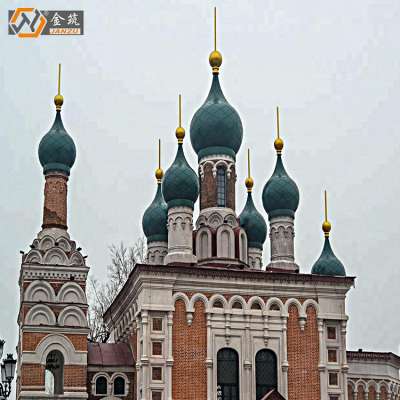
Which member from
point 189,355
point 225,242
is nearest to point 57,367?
point 189,355

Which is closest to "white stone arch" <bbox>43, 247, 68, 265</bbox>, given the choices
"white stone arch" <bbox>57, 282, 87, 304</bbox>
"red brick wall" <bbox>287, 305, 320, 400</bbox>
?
"white stone arch" <bbox>57, 282, 87, 304</bbox>

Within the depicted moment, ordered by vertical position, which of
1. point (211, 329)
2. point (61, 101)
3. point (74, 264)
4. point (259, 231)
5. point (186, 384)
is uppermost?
point (61, 101)

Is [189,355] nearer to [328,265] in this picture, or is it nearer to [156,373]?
[156,373]

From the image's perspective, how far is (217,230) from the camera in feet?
87.4

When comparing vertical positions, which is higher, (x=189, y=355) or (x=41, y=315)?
(x=41, y=315)

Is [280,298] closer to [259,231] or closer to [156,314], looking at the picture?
[156,314]

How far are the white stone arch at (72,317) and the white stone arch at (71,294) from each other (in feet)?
0.86

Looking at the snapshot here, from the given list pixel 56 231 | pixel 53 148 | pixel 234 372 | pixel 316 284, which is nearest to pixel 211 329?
pixel 234 372

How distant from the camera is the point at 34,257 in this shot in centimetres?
2419

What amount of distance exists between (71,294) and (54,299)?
1.54 feet

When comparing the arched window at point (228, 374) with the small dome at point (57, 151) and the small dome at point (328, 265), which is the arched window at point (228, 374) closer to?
the small dome at point (328, 265)

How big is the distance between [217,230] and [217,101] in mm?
4036

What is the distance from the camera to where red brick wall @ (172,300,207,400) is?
23328 millimetres

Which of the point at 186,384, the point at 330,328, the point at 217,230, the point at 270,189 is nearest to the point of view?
the point at 186,384
